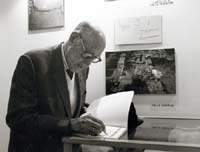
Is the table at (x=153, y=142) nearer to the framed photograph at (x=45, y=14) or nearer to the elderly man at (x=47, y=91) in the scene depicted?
the elderly man at (x=47, y=91)

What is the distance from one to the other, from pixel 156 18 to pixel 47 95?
713 mm

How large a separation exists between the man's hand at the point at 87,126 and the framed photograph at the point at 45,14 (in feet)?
2.94

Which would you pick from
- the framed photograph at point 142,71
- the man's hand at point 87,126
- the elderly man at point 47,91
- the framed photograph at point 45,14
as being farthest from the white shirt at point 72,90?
the framed photograph at point 45,14

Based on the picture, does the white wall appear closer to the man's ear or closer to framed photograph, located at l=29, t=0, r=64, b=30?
framed photograph, located at l=29, t=0, r=64, b=30

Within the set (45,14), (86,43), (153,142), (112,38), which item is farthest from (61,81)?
(45,14)

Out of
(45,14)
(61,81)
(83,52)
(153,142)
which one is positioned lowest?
(153,142)

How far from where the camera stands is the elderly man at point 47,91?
1.02 metres

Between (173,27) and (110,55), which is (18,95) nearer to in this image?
(110,55)

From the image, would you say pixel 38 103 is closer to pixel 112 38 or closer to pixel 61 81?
pixel 61 81

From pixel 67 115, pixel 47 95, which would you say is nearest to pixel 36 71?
pixel 47 95

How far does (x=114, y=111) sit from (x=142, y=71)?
0.43 m

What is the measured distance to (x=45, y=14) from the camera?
69.1 inches

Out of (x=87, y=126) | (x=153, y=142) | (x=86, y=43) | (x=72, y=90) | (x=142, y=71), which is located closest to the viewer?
(x=153, y=142)

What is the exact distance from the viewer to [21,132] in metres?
1.10
